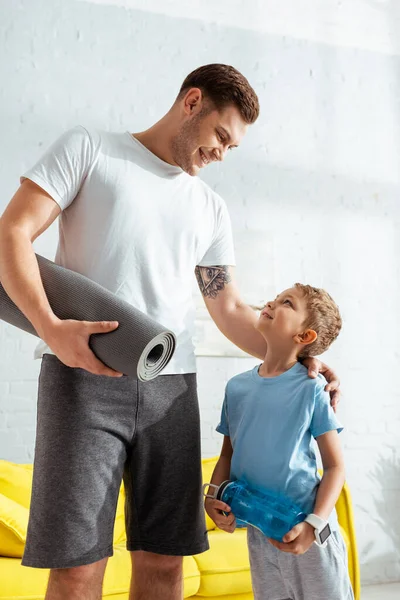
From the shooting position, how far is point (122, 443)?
59.1 inches

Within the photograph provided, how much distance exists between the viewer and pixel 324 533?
5.17 ft

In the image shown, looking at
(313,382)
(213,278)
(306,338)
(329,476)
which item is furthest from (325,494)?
(213,278)

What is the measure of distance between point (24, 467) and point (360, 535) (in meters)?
1.85

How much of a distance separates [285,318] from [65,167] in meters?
0.66

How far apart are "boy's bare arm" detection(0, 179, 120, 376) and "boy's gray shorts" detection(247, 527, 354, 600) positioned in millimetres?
667

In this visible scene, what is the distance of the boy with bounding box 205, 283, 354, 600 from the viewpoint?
1609 millimetres

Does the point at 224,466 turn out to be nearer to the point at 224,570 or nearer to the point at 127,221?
the point at 127,221

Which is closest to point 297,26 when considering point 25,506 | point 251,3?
point 251,3

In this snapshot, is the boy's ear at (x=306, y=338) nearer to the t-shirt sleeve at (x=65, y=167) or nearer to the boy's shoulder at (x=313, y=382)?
the boy's shoulder at (x=313, y=382)

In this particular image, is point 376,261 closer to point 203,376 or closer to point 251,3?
point 203,376

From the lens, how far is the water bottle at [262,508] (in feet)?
5.11

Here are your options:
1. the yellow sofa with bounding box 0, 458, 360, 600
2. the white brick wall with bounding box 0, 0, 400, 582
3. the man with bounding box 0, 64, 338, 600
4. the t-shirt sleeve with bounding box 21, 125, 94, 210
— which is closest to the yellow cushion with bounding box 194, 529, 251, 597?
the yellow sofa with bounding box 0, 458, 360, 600

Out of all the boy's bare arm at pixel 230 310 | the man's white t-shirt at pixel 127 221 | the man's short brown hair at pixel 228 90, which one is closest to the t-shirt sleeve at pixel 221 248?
the boy's bare arm at pixel 230 310

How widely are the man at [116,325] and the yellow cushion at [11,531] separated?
916 mm
